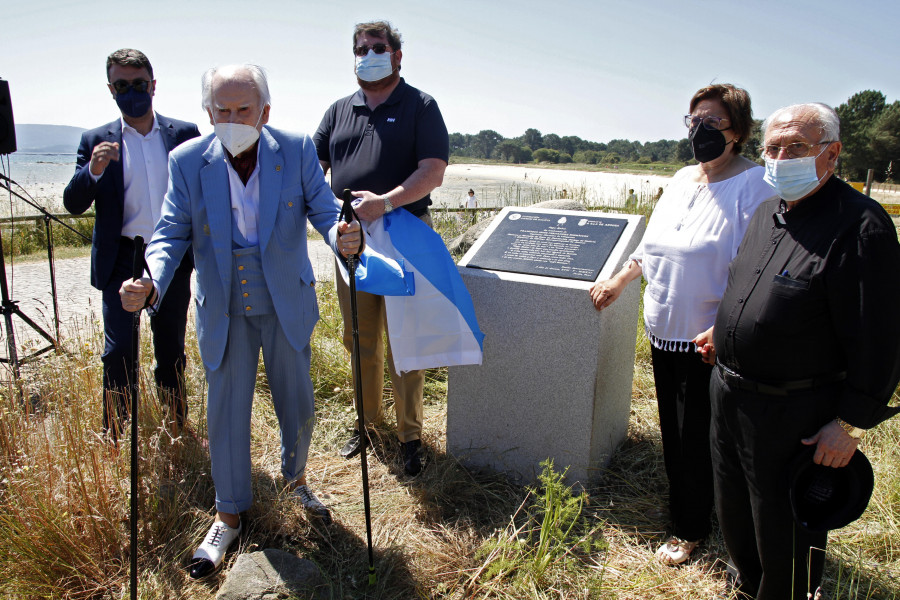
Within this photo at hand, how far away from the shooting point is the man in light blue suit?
99.7 inches

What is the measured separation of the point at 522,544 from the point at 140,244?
6.47 ft

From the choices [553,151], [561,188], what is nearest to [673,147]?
[553,151]

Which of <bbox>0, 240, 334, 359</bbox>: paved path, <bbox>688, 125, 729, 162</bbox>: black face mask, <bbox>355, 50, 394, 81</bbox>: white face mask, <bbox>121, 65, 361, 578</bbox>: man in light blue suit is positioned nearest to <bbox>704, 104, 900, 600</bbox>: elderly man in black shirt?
<bbox>688, 125, 729, 162</bbox>: black face mask

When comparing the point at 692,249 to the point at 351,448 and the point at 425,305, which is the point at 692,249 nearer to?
the point at 425,305

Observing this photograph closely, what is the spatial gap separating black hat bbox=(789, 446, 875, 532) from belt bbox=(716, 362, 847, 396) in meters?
0.21

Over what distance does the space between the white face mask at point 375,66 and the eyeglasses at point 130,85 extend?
1.23 m

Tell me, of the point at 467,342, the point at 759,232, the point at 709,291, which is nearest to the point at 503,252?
the point at 467,342

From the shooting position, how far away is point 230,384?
2746 millimetres

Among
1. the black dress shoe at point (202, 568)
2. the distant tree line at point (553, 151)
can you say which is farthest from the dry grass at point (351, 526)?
the distant tree line at point (553, 151)

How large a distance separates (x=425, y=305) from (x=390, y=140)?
0.98 meters

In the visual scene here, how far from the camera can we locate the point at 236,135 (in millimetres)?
2510

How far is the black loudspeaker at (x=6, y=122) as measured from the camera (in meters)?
3.84

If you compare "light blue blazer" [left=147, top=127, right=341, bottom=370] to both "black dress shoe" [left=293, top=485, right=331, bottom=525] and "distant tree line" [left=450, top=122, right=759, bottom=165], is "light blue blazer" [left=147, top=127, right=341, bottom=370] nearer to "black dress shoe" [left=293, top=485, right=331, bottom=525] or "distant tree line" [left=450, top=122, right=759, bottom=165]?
"black dress shoe" [left=293, top=485, right=331, bottom=525]

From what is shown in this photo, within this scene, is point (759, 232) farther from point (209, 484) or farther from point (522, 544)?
point (209, 484)
